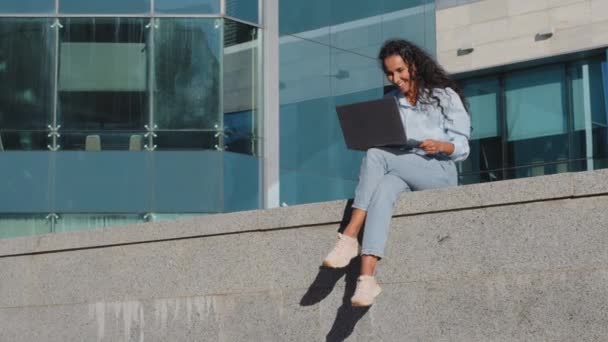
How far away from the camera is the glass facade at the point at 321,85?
20125mm

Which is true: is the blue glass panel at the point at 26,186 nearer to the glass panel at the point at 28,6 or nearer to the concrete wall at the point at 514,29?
the glass panel at the point at 28,6

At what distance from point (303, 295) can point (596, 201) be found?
2098 millimetres

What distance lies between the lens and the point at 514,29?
78.9 feet

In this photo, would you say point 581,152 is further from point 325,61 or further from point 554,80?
point 325,61

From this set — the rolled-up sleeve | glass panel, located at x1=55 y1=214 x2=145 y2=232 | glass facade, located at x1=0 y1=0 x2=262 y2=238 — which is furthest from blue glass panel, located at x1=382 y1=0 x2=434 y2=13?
the rolled-up sleeve

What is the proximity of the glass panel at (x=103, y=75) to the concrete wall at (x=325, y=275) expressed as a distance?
32.6 feet

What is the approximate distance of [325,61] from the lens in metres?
20.9

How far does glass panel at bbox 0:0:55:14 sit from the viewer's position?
19.3 meters

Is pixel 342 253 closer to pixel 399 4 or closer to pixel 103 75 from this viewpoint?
pixel 103 75

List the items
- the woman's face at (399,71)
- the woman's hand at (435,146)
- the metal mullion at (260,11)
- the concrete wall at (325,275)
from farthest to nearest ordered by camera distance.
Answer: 1. the metal mullion at (260,11)
2. the woman's face at (399,71)
3. the woman's hand at (435,146)
4. the concrete wall at (325,275)

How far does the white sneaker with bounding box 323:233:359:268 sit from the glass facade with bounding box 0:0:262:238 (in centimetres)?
1246

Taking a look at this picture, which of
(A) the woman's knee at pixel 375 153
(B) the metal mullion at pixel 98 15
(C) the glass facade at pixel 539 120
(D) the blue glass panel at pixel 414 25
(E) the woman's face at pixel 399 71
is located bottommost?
(A) the woman's knee at pixel 375 153

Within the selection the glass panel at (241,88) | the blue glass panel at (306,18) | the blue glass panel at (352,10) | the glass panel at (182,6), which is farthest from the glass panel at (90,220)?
the blue glass panel at (352,10)

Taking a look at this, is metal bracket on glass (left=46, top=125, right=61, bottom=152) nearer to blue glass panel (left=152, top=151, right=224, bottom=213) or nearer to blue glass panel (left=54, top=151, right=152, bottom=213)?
blue glass panel (left=54, top=151, right=152, bottom=213)
